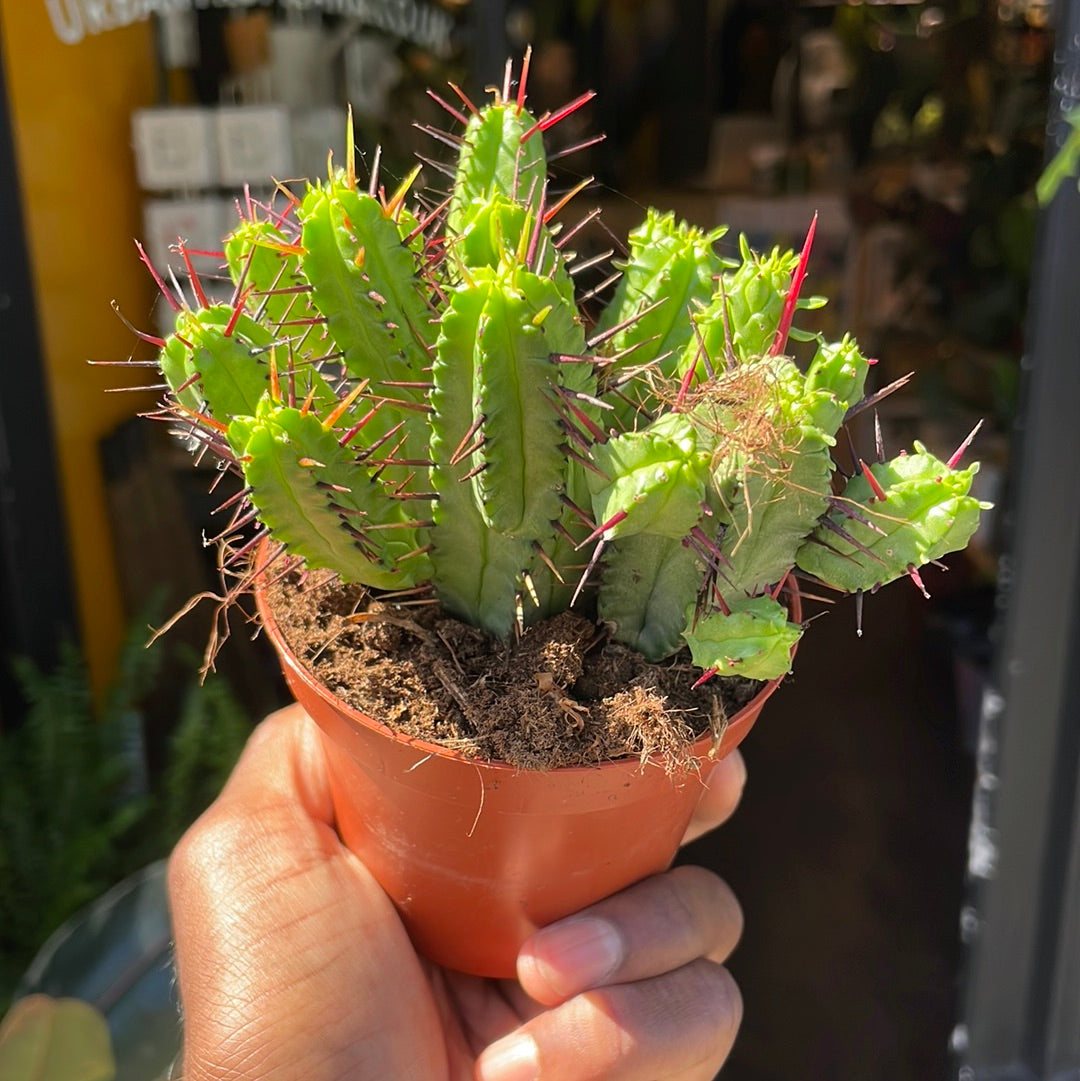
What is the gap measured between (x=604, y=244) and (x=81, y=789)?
3.96ft

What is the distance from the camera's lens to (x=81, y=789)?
141 centimetres

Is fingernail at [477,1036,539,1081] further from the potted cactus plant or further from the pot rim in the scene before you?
the pot rim

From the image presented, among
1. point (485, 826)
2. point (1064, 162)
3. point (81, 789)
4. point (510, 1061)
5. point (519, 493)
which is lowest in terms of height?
point (81, 789)

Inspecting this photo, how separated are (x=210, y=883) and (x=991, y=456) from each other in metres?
1.43

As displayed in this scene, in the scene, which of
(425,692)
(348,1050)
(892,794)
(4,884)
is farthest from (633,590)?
(892,794)

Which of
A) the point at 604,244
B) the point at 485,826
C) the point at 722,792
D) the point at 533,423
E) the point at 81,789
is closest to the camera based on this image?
the point at 533,423

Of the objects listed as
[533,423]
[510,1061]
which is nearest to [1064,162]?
[533,423]

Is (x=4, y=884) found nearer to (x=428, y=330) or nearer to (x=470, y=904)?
(x=470, y=904)

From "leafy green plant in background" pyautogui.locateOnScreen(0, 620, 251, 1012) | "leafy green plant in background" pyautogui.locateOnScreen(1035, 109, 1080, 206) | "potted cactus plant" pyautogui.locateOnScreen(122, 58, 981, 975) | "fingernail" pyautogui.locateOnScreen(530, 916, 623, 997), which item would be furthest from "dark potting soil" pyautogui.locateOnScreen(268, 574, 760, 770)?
"leafy green plant in background" pyautogui.locateOnScreen(0, 620, 251, 1012)

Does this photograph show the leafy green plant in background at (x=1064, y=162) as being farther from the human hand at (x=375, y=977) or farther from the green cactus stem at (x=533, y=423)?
the human hand at (x=375, y=977)

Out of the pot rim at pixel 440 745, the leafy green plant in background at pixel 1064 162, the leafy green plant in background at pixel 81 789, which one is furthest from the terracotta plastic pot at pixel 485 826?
the leafy green plant in background at pixel 81 789

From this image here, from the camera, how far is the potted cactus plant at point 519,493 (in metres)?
0.44

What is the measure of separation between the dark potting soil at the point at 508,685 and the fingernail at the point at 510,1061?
0.24m

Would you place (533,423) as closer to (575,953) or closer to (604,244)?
(575,953)
